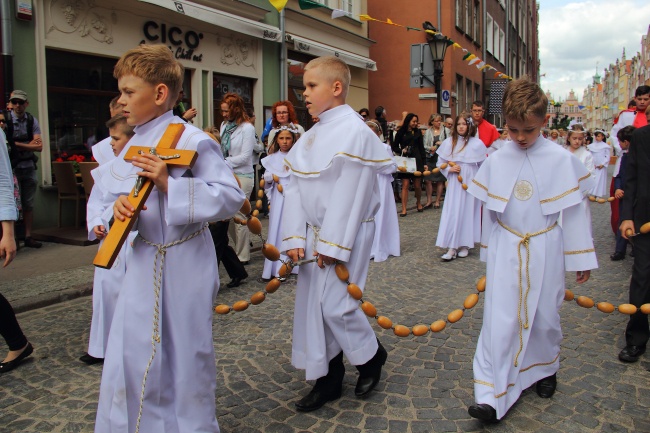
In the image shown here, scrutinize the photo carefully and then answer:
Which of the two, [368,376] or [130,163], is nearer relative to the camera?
[130,163]

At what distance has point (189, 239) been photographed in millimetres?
2695

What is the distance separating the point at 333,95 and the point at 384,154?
0.45 m

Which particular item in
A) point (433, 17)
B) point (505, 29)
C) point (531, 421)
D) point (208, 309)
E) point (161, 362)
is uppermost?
point (505, 29)

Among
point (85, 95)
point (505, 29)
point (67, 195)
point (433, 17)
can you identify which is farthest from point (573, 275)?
point (505, 29)

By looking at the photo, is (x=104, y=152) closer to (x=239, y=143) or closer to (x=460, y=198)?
(x=239, y=143)

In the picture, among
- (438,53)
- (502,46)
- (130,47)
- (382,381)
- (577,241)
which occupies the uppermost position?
(502,46)

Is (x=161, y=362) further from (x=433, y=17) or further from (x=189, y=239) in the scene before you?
(x=433, y=17)

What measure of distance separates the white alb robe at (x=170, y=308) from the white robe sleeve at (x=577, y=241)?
202 centimetres

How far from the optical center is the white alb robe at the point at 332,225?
11.1 ft

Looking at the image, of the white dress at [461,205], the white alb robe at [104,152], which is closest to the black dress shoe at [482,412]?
the white alb robe at [104,152]

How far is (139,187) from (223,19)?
1037 centimetres

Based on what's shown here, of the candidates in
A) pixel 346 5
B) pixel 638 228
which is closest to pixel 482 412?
pixel 638 228

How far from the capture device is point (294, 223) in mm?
3564

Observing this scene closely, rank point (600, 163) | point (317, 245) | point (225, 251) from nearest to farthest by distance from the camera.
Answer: point (317, 245) < point (225, 251) < point (600, 163)
